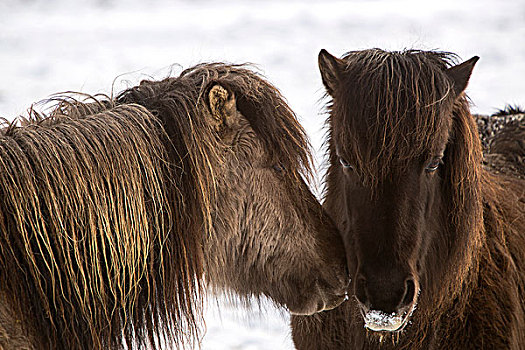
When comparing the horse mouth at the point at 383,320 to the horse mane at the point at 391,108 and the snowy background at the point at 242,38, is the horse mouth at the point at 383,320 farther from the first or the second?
the snowy background at the point at 242,38

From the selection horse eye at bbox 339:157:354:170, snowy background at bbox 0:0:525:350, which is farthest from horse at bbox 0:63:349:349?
snowy background at bbox 0:0:525:350

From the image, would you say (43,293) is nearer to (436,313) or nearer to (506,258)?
(436,313)

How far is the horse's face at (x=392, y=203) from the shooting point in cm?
236

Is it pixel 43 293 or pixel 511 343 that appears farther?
pixel 511 343

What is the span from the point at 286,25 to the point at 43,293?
12258 mm

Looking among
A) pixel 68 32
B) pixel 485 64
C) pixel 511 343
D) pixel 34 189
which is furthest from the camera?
pixel 68 32

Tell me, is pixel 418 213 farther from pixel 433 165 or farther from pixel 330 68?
pixel 330 68

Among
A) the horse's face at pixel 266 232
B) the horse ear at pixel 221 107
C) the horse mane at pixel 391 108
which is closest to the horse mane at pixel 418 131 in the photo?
the horse mane at pixel 391 108

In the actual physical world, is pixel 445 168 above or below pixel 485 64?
below

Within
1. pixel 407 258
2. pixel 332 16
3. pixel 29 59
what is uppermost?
pixel 332 16

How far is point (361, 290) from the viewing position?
7.91 ft

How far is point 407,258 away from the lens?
2398 millimetres

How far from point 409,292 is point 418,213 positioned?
325 mm

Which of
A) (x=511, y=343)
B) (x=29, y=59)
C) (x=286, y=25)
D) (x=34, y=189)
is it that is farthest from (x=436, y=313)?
(x=286, y=25)
